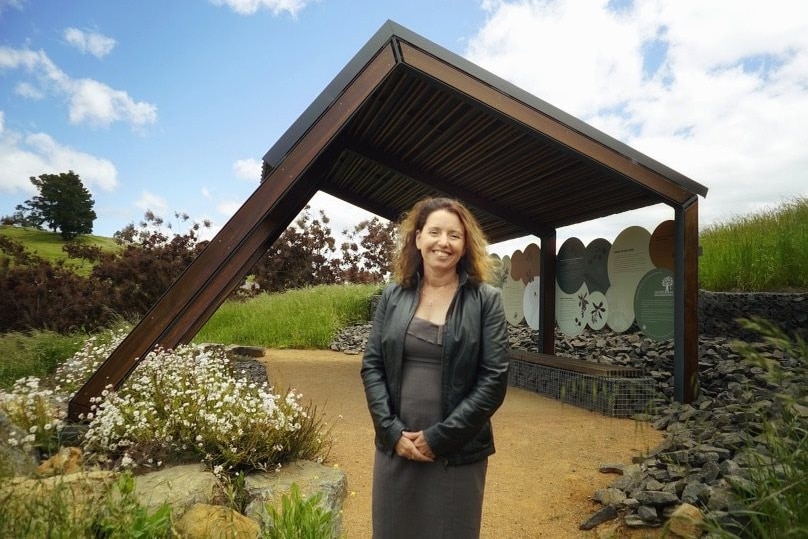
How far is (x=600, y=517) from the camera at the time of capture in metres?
3.59

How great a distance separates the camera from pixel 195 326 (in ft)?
18.9

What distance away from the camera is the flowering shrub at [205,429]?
3.93 meters

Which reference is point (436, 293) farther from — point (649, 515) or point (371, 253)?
point (371, 253)

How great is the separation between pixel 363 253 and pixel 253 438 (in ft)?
61.0

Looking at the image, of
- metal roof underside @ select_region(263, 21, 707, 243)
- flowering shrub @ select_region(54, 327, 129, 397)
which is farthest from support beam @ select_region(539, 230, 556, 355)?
flowering shrub @ select_region(54, 327, 129, 397)

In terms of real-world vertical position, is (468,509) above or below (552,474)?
above

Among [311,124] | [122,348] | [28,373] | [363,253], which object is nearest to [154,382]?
[122,348]

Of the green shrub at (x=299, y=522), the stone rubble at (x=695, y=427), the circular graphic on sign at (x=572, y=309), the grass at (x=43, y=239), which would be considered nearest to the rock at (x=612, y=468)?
the stone rubble at (x=695, y=427)

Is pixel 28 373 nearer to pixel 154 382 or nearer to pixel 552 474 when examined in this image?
pixel 154 382

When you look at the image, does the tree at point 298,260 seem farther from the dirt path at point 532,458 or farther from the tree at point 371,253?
the dirt path at point 532,458

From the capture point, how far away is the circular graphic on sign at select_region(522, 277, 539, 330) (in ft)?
31.9

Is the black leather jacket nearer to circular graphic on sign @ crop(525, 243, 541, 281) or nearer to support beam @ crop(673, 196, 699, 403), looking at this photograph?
support beam @ crop(673, 196, 699, 403)

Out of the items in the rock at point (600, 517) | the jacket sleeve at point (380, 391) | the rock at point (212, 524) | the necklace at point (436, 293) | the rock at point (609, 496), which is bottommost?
the rock at point (600, 517)

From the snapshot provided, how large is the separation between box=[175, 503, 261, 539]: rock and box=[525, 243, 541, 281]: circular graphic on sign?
299 inches
